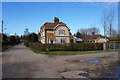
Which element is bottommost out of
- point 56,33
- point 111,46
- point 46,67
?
point 46,67

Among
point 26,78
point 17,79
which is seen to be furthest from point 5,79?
point 26,78

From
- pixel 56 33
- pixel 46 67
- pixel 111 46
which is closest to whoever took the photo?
pixel 46 67

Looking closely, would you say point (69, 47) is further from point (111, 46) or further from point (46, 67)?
point (46, 67)

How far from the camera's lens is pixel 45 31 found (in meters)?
29.0

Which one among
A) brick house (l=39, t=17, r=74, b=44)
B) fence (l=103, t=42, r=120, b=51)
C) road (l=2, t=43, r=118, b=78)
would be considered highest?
brick house (l=39, t=17, r=74, b=44)

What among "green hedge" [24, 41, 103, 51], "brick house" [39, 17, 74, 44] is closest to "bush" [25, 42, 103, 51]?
"green hedge" [24, 41, 103, 51]

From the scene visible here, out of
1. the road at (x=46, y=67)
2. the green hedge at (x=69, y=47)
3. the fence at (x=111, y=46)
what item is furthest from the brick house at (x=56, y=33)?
the road at (x=46, y=67)

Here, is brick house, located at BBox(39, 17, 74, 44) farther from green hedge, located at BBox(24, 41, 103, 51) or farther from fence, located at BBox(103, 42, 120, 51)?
fence, located at BBox(103, 42, 120, 51)

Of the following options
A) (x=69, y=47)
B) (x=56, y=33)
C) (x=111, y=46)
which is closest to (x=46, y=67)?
(x=69, y=47)

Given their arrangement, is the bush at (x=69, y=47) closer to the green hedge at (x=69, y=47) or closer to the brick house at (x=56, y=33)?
the green hedge at (x=69, y=47)

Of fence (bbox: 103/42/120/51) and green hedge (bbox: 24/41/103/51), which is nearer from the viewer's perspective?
green hedge (bbox: 24/41/103/51)

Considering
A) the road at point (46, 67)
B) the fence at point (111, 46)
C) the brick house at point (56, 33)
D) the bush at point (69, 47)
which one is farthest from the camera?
the brick house at point (56, 33)

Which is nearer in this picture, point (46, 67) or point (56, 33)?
point (46, 67)

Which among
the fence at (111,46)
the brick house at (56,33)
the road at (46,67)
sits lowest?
the road at (46,67)
